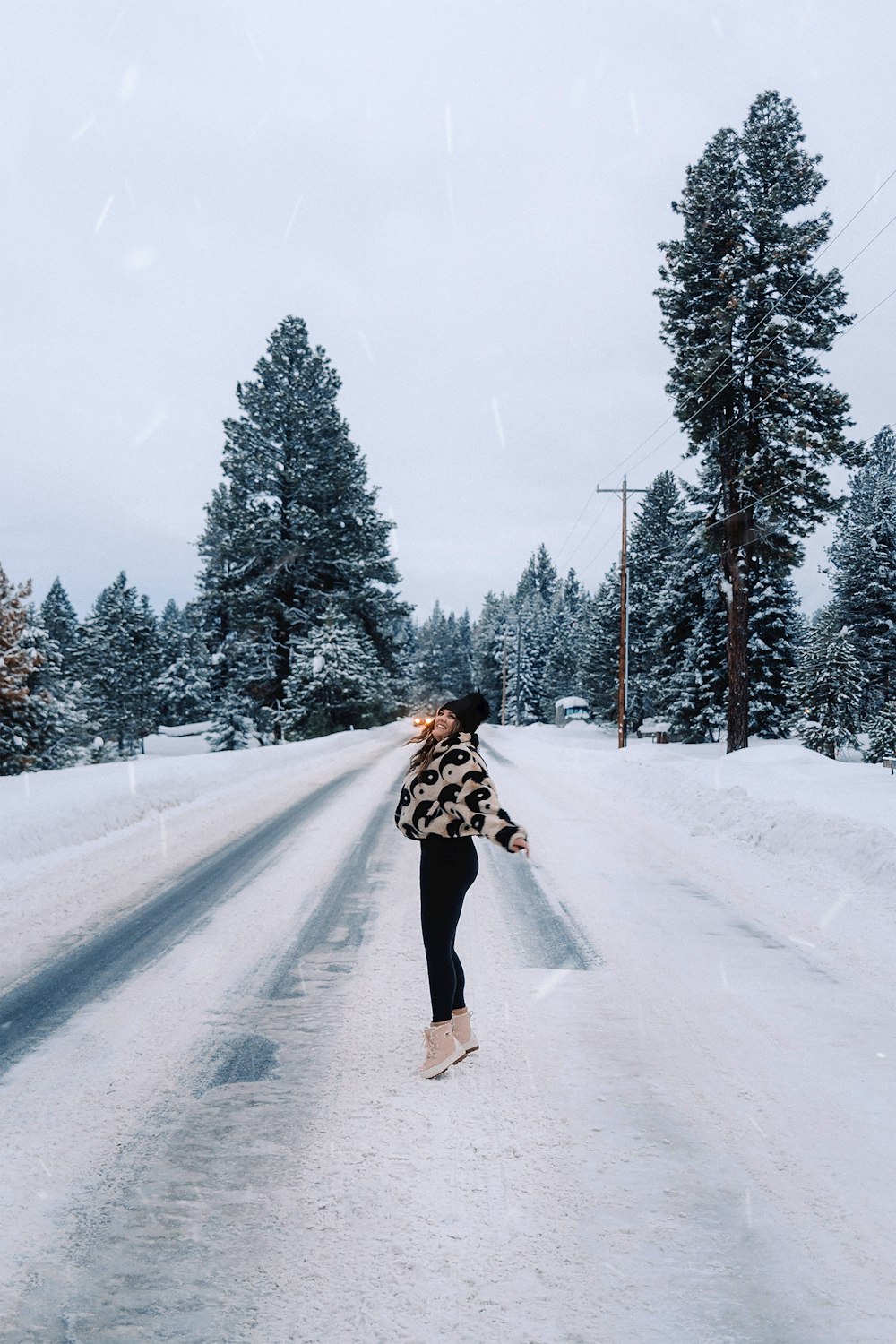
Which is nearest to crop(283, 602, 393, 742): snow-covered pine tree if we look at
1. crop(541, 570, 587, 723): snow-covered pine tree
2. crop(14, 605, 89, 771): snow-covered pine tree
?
crop(14, 605, 89, 771): snow-covered pine tree

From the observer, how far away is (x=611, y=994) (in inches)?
185

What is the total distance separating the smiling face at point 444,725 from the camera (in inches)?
153

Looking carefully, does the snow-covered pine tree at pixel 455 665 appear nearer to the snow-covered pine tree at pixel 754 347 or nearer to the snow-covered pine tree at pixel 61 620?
the snow-covered pine tree at pixel 61 620

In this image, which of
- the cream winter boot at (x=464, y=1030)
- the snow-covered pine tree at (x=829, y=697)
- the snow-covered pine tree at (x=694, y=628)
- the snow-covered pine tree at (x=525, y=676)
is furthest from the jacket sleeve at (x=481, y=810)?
the snow-covered pine tree at (x=525, y=676)

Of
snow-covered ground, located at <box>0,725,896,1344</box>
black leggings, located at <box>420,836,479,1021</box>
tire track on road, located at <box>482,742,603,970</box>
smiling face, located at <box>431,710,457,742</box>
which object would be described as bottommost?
tire track on road, located at <box>482,742,603,970</box>

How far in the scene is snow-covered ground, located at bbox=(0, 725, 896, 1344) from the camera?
2.25 meters

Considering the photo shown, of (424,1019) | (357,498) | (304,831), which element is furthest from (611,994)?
(357,498)

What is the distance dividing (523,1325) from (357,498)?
37646 millimetres

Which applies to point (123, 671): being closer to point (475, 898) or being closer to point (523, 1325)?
point (475, 898)

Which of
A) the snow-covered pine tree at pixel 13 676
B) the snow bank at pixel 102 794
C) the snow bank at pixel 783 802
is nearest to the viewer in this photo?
the snow bank at pixel 783 802

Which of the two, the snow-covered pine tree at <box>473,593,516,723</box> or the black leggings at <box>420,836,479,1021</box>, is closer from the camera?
the black leggings at <box>420,836,479,1021</box>

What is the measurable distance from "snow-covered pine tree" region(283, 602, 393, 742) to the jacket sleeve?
101 ft

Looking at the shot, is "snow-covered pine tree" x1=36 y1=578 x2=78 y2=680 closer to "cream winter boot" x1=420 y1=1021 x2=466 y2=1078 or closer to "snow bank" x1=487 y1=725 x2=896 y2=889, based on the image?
"snow bank" x1=487 y1=725 x2=896 y2=889

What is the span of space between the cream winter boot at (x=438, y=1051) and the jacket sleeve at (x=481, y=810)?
36.3 inches
